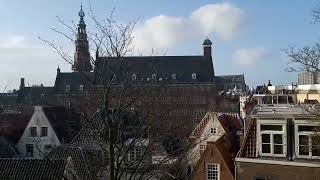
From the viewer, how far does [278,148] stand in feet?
76.0

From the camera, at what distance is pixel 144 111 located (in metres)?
10.9

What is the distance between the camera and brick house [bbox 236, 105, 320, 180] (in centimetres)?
2236

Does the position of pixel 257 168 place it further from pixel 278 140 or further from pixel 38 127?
pixel 38 127

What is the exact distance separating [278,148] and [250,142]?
1.71 meters

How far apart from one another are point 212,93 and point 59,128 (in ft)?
189

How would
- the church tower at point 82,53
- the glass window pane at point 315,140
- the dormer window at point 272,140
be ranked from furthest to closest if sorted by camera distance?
1. the dormer window at point 272,140
2. the glass window pane at point 315,140
3. the church tower at point 82,53

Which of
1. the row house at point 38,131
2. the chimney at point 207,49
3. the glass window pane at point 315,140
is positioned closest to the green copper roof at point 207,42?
the chimney at point 207,49

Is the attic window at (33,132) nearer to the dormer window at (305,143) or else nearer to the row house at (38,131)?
the row house at (38,131)

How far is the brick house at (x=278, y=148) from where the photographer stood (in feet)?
73.4

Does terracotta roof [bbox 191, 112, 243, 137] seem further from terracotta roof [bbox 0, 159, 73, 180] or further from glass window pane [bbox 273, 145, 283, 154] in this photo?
terracotta roof [bbox 0, 159, 73, 180]

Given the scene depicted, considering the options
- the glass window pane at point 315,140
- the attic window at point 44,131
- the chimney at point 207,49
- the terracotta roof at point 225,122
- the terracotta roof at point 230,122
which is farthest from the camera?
the chimney at point 207,49

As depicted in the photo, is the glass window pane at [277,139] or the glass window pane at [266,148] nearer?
the glass window pane at [277,139]

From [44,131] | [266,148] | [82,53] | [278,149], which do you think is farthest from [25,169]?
[44,131]

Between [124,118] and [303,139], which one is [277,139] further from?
[124,118]
